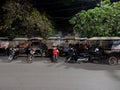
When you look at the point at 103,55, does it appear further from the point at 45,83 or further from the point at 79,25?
the point at 45,83

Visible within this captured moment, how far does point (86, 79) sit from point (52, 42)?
15374mm

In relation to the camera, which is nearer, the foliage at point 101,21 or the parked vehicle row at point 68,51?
the parked vehicle row at point 68,51

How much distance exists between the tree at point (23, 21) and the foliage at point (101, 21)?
Answer: 10.7 feet

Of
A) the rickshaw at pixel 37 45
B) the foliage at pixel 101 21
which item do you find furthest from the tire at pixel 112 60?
the rickshaw at pixel 37 45

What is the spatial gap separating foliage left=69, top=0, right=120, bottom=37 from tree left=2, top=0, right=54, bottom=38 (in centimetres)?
326

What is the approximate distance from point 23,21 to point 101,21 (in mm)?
6971

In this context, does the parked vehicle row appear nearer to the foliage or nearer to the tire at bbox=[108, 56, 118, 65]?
the tire at bbox=[108, 56, 118, 65]

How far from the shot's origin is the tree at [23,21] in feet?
88.9

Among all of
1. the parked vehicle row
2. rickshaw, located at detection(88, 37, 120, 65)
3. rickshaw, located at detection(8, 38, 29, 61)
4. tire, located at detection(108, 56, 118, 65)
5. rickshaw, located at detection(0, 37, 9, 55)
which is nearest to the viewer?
tire, located at detection(108, 56, 118, 65)

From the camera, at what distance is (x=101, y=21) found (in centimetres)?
2630

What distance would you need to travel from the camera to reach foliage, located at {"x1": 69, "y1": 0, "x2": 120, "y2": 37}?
83.9ft

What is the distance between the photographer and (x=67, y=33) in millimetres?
36500

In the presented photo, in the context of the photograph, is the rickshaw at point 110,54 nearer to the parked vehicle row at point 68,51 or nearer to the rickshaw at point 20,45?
the parked vehicle row at point 68,51

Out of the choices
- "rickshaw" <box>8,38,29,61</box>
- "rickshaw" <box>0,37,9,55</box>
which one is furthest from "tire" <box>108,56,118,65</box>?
"rickshaw" <box>0,37,9,55</box>
